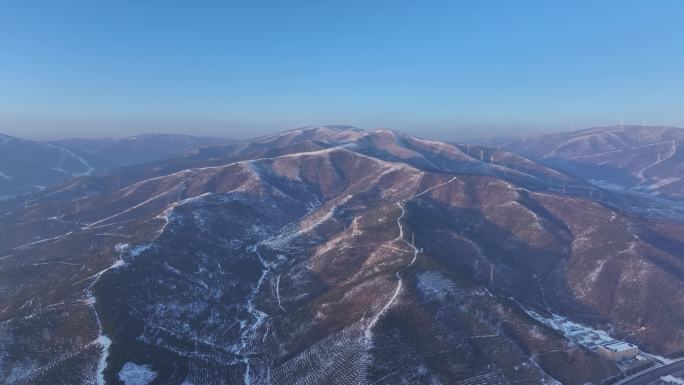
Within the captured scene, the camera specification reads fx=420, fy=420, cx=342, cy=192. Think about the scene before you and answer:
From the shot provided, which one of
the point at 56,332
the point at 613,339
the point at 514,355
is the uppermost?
the point at 56,332

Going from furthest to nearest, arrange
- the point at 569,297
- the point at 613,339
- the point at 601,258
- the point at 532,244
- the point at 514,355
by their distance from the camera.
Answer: the point at 532,244
the point at 601,258
the point at 569,297
the point at 613,339
the point at 514,355

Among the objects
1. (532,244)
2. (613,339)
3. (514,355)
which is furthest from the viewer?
(532,244)

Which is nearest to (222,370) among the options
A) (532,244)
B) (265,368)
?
(265,368)

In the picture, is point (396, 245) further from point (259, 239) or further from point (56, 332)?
point (56, 332)

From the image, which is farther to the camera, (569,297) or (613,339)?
(569,297)

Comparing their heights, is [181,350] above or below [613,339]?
above

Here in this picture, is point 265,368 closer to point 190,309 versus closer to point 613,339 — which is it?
point 190,309
